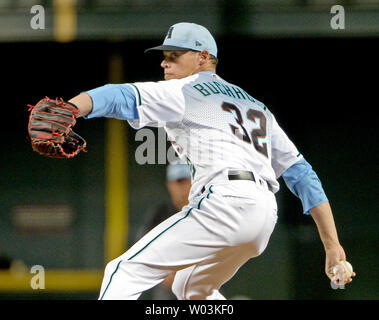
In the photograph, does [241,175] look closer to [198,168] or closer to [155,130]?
[198,168]

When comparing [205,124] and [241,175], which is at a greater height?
[205,124]

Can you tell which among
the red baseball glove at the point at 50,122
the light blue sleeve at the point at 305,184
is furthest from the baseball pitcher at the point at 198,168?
the light blue sleeve at the point at 305,184

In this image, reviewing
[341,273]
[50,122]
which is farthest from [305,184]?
[50,122]

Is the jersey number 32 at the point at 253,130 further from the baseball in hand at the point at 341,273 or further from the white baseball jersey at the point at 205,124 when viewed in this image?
the baseball in hand at the point at 341,273

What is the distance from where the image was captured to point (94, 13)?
6770 millimetres

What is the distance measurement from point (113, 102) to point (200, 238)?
0.65 m

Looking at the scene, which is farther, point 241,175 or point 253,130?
point 253,130

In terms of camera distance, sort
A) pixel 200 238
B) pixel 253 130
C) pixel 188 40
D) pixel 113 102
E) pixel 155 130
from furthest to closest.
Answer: pixel 155 130 → pixel 188 40 → pixel 253 130 → pixel 200 238 → pixel 113 102

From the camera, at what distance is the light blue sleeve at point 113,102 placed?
2.76m

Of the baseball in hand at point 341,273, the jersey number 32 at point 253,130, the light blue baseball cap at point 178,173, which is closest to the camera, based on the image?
the jersey number 32 at point 253,130

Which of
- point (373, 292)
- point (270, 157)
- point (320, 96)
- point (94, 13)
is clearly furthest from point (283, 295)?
point (270, 157)

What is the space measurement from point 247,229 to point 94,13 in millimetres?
4272

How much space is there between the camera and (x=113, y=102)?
2.81 meters

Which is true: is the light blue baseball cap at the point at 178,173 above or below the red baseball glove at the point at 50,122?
below
